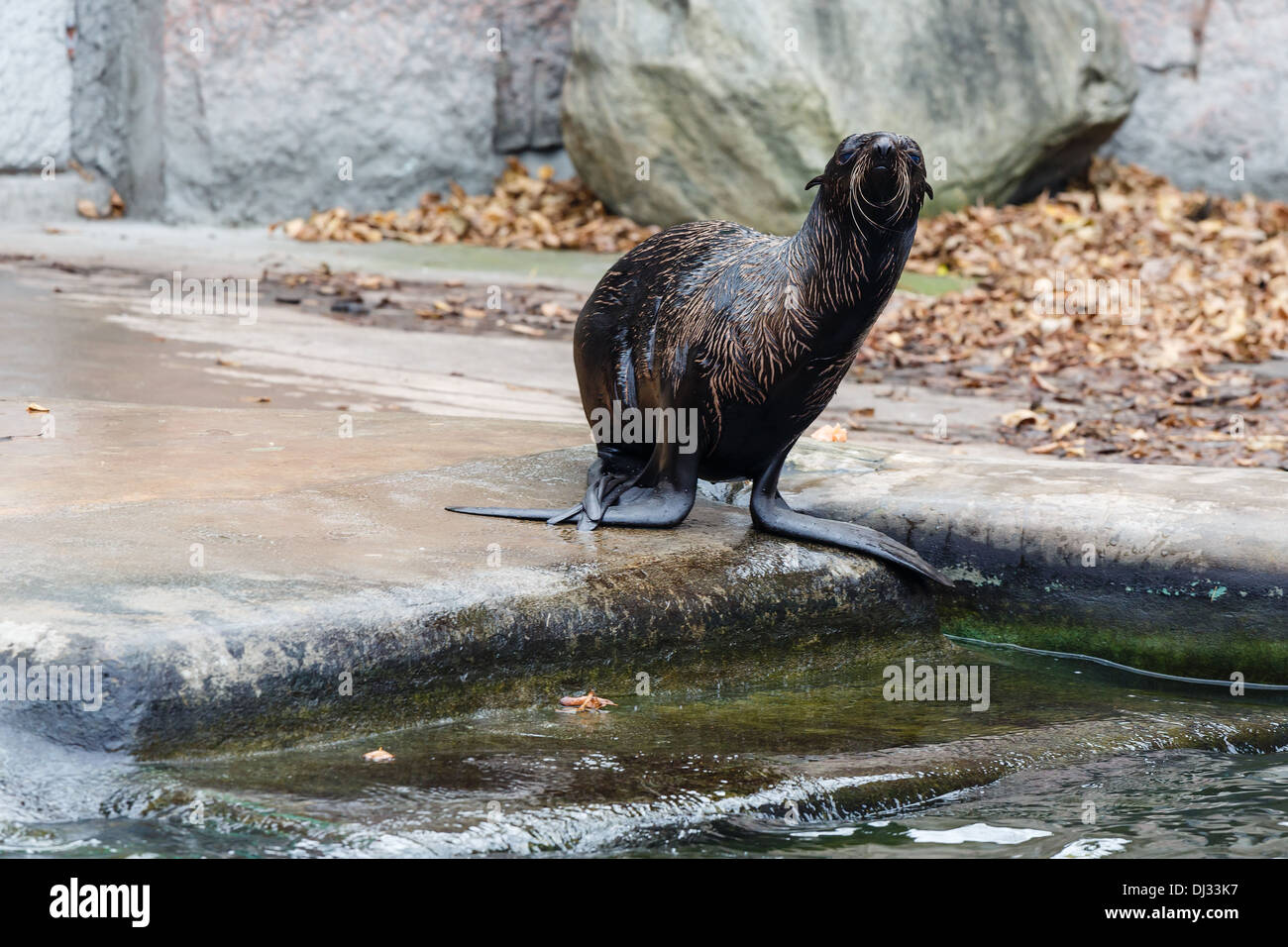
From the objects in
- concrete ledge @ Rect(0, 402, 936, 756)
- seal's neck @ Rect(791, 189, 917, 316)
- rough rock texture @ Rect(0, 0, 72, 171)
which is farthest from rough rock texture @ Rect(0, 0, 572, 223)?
seal's neck @ Rect(791, 189, 917, 316)

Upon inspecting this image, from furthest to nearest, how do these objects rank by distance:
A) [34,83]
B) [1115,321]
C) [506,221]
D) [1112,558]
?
[506,221], [34,83], [1115,321], [1112,558]

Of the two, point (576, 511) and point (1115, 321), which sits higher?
point (1115, 321)

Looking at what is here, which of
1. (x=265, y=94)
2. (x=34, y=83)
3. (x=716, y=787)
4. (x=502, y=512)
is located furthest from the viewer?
(x=265, y=94)

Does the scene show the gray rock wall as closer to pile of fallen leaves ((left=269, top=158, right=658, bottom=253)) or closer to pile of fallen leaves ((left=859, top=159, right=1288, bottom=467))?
pile of fallen leaves ((left=269, top=158, right=658, bottom=253))

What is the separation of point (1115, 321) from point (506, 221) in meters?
5.00

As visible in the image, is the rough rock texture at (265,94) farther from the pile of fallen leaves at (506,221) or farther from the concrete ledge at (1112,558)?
the concrete ledge at (1112,558)

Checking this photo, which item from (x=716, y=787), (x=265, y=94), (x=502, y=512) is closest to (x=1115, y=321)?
(x=502, y=512)

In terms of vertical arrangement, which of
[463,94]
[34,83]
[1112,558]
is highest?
[463,94]

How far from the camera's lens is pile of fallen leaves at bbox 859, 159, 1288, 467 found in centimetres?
650

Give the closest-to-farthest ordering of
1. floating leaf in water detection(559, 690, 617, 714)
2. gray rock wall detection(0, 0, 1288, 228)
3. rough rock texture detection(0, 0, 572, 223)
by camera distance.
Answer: floating leaf in water detection(559, 690, 617, 714)
gray rock wall detection(0, 0, 1288, 228)
rough rock texture detection(0, 0, 572, 223)

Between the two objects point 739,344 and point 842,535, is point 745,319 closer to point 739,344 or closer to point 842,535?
point 739,344

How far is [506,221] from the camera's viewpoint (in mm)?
11625

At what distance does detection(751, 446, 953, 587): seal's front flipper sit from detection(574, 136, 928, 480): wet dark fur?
58 mm
